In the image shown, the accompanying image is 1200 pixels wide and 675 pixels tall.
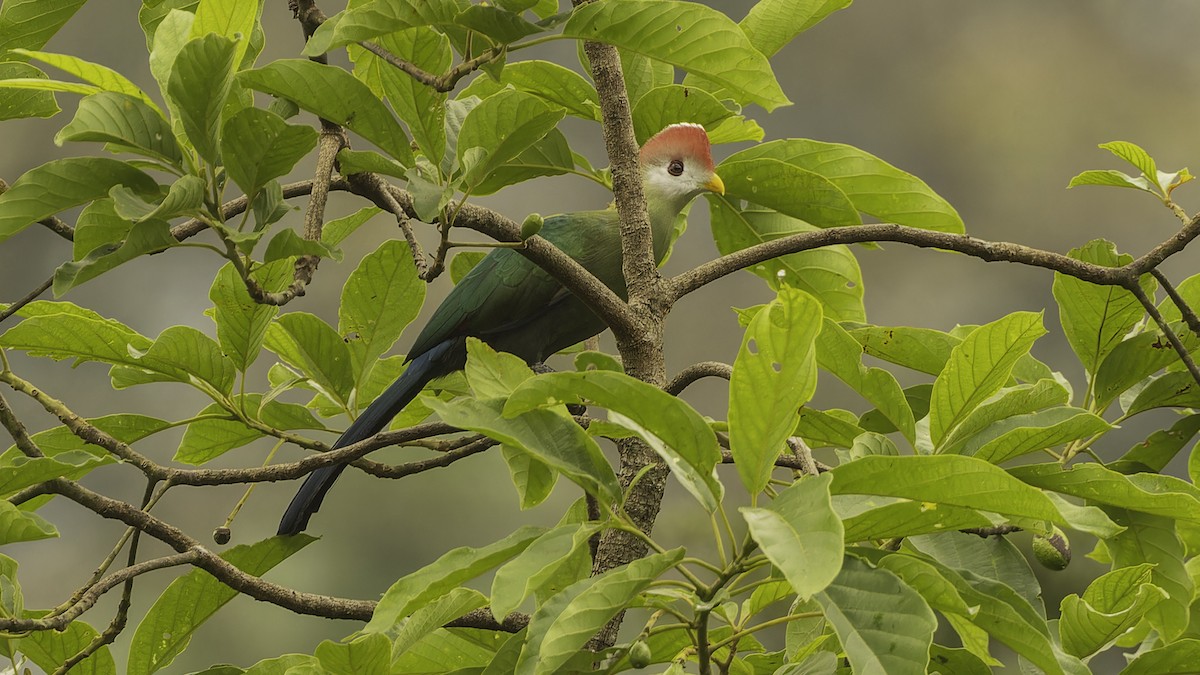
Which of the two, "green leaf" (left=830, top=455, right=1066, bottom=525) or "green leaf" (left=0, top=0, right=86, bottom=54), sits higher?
"green leaf" (left=0, top=0, right=86, bottom=54)

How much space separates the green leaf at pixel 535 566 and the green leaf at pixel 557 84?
78cm

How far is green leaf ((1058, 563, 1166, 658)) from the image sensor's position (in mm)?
1090

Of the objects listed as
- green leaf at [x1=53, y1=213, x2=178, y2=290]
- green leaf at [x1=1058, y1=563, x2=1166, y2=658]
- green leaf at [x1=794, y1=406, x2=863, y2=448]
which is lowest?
green leaf at [x1=1058, y1=563, x2=1166, y2=658]

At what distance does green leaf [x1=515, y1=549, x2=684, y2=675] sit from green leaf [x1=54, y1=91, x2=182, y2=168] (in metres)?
0.56

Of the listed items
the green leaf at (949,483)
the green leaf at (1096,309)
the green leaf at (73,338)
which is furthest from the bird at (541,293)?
the green leaf at (949,483)

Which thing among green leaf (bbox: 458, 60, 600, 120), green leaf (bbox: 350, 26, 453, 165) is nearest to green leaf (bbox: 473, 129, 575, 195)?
green leaf (bbox: 458, 60, 600, 120)

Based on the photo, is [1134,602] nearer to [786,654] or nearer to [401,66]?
[786,654]

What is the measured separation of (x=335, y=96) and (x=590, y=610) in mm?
600

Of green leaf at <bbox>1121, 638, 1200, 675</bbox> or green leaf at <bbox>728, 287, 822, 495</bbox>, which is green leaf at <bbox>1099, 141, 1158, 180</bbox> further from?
green leaf at <bbox>728, 287, 822, 495</bbox>

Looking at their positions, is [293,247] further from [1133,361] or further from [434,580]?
[1133,361]

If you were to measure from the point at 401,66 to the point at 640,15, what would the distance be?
0.25 m

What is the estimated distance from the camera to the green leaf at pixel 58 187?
96cm

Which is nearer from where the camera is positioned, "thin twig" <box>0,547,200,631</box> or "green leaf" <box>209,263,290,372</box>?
"thin twig" <box>0,547,200,631</box>

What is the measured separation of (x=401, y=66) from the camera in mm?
1103
